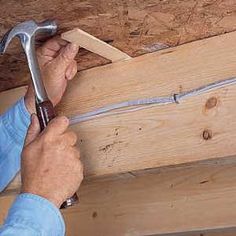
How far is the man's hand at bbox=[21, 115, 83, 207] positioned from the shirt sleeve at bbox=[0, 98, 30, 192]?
8.9 inches

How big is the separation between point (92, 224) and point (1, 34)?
2.33 ft

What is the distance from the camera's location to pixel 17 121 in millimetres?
1315

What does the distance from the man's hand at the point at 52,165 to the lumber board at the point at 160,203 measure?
35 centimetres

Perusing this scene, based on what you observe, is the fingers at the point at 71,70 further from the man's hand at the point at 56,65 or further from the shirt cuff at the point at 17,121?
the shirt cuff at the point at 17,121

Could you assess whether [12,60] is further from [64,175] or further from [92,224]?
[92,224]

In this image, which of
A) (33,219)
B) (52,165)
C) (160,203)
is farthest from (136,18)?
(160,203)

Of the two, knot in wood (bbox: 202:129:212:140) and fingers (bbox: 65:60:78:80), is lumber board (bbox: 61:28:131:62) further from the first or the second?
knot in wood (bbox: 202:129:212:140)

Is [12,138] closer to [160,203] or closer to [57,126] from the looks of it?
[57,126]

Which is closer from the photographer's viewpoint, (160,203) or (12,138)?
(12,138)

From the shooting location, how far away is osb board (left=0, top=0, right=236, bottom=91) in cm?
103

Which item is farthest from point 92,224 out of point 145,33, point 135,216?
point 145,33

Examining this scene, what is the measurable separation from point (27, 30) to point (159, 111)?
0.33 metres

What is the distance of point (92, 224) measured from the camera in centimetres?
163

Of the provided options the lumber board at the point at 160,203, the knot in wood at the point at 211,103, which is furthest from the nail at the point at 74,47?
the lumber board at the point at 160,203
